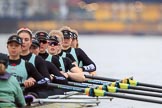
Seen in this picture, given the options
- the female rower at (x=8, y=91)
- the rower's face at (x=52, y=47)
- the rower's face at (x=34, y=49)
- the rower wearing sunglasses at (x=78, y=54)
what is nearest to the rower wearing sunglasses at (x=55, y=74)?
the rower's face at (x=34, y=49)

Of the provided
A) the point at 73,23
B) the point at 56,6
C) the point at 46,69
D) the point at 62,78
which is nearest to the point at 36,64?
the point at 46,69

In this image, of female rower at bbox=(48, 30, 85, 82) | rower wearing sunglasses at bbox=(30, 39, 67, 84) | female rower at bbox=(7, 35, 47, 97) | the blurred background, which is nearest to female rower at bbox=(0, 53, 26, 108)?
female rower at bbox=(7, 35, 47, 97)

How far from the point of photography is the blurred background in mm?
57309

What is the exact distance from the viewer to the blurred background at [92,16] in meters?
57.3

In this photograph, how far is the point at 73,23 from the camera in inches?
2285

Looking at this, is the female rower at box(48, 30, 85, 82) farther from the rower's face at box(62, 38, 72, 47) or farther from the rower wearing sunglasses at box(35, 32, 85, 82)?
the rower's face at box(62, 38, 72, 47)

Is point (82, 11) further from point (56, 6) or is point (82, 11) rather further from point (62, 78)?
point (62, 78)

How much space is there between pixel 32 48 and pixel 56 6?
184 feet

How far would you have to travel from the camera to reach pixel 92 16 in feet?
200

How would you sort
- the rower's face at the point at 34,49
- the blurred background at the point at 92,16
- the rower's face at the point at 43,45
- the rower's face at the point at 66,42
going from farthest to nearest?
1. the blurred background at the point at 92,16
2. the rower's face at the point at 66,42
3. the rower's face at the point at 43,45
4. the rower's face at the point at 34,49

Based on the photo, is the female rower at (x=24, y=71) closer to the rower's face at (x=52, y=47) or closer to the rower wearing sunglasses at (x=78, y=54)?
the rower's face at (x=52, y=47)

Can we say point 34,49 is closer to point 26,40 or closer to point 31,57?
point 31,57

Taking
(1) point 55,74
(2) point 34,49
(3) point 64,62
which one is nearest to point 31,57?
(2) point 34,49

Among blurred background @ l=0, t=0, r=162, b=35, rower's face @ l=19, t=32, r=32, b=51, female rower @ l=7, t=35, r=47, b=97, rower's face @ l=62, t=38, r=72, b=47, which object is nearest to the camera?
female rower @ l=7, t=35, r=47, b=97
